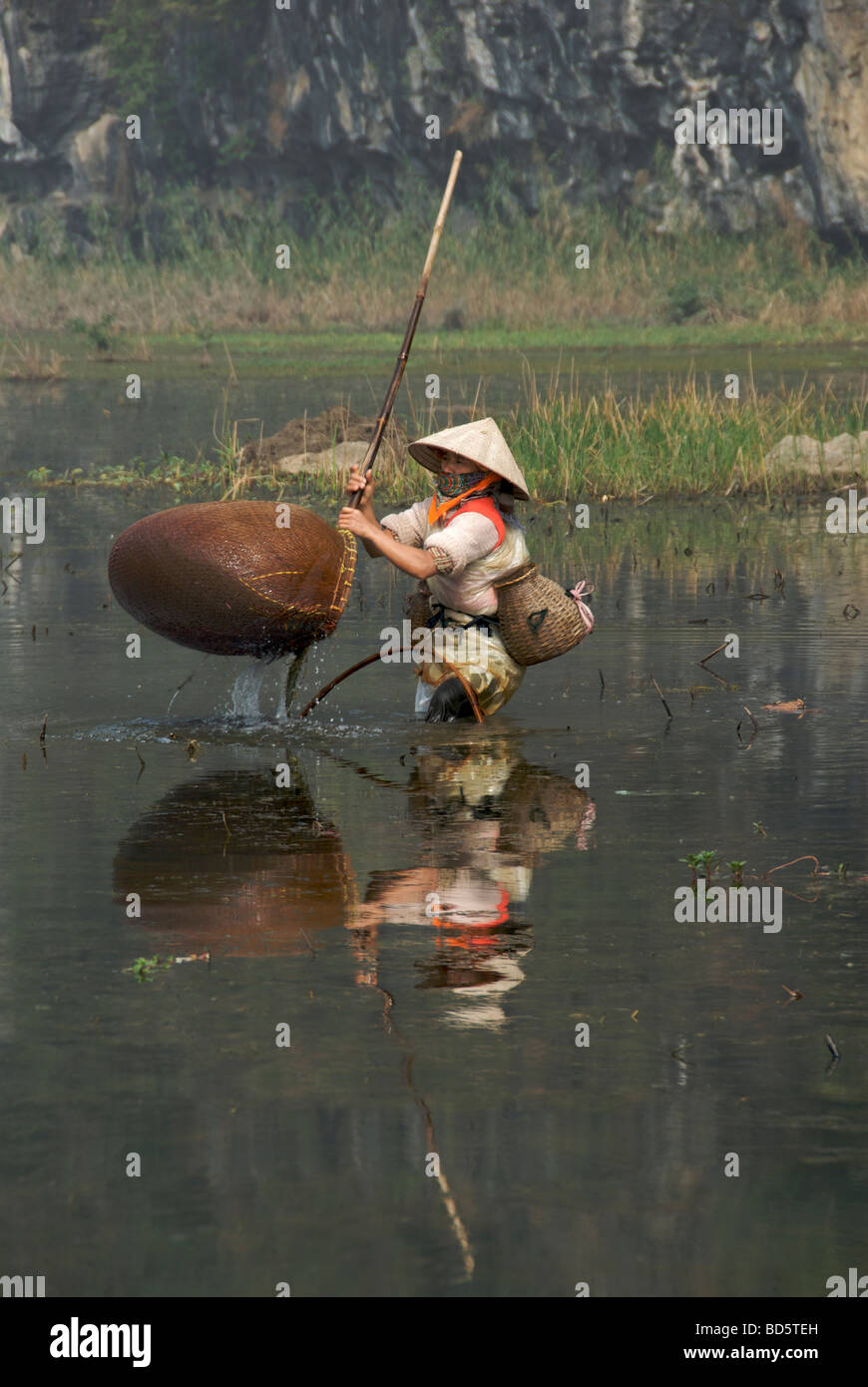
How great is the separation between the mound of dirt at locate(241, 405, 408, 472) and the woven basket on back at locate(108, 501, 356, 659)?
39.2 ft

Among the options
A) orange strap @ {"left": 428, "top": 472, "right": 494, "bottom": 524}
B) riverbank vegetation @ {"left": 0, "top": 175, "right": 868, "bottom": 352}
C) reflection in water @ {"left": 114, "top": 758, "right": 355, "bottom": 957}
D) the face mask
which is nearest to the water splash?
orange strap @ {"left": 428, "top": 472, "right": 494, "bottom": 524}

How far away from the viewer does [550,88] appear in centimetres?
5934

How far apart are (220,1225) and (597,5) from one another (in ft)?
181

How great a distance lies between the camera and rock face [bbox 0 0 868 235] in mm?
53844

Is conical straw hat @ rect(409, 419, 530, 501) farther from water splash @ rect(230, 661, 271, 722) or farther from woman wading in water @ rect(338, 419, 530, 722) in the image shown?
water splash @ rect(230, 661, 271, 722)

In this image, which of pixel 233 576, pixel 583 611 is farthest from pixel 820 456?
pixel 233 576

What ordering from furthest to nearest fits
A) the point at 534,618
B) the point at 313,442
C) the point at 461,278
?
the point at 461,278 → the point at 313,442 → the point at 534,618

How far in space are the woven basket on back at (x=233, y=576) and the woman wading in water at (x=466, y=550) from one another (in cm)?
32

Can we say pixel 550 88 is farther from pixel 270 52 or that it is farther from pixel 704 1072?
pixel 704 1072

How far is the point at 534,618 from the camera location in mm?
11023

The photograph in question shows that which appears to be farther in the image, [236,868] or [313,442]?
[313,442]

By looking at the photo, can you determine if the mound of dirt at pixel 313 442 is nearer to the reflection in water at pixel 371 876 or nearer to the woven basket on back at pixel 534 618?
the woven basket on back at pixel 534 618

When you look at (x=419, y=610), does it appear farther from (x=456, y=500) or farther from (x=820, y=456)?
(x=820, y=456)

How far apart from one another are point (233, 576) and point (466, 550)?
1.06m
